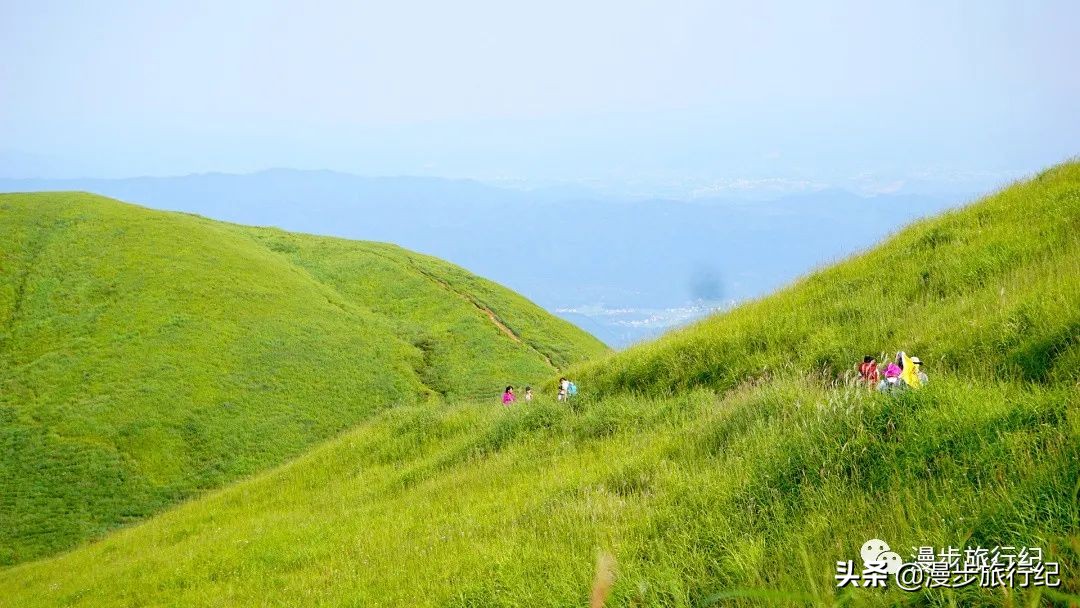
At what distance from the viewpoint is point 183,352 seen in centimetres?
3488

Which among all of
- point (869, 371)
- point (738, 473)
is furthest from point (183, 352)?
point (738, 473)

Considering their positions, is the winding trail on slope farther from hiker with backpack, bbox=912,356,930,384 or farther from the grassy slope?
hiker with backpack, bbox=912,356,930,384

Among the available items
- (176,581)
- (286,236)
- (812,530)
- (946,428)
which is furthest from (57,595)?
(286,236)

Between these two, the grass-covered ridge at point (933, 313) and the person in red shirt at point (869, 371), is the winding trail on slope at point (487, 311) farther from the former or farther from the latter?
the person in red shirt at point (869, 371)

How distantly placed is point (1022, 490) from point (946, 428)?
131 cm

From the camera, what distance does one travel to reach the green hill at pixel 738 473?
4480 mm

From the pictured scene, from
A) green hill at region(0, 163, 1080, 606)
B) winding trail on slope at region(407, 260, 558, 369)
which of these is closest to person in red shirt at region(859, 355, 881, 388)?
green hill at region(0, 163, 1080, 606)

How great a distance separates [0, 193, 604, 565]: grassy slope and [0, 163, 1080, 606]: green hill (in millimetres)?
10043

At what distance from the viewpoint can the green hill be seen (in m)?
4.48

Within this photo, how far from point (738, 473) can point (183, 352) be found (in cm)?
3509

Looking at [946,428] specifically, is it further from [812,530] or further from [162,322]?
[162,322]

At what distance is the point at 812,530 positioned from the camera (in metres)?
4.81

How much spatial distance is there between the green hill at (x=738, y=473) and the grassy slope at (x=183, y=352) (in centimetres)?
1004

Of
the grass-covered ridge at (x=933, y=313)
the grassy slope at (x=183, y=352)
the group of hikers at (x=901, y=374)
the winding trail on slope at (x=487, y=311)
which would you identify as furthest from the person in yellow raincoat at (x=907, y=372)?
the winding trail on slope at (x=487, y=311)
